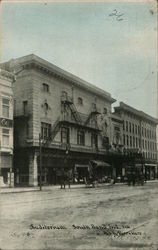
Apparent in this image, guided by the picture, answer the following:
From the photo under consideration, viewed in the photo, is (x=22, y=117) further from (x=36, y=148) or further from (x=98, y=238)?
(x=98, y=238)

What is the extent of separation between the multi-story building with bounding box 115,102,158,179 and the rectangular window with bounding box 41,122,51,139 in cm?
2056

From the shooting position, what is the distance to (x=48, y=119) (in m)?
39.5

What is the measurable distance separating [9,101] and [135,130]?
36842 millimetres

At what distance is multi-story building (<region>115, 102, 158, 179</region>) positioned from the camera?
6247 centimetres

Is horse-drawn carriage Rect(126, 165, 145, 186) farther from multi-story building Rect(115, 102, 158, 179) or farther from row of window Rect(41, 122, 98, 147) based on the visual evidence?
multi-story building Rect(115, 102, 158, 179)

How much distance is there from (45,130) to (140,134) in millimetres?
32771

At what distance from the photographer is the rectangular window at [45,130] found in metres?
38.6

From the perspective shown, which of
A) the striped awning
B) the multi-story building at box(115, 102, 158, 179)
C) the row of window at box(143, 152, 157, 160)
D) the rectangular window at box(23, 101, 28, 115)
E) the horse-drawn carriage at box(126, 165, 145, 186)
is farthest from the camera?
the row of window at box(143, 152, 157, 160)

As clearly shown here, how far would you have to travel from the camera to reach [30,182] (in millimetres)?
36125

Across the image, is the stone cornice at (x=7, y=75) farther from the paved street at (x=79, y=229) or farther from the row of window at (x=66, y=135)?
the paved street at (x=79, y=229)

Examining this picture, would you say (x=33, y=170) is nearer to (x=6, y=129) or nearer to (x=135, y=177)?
(x=6, y=129)

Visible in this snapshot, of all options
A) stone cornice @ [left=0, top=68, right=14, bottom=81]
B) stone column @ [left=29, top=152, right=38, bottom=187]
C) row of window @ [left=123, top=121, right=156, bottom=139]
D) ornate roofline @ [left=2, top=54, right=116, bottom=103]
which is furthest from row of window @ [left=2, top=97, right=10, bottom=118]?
row of window @ [left=123, top=121, right=156, bottom=139]

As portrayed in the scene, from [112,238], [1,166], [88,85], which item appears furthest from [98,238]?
[88,85]

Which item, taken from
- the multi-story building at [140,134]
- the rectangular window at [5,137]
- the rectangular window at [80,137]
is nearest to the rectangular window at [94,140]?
the rectangular window at [80,137]
